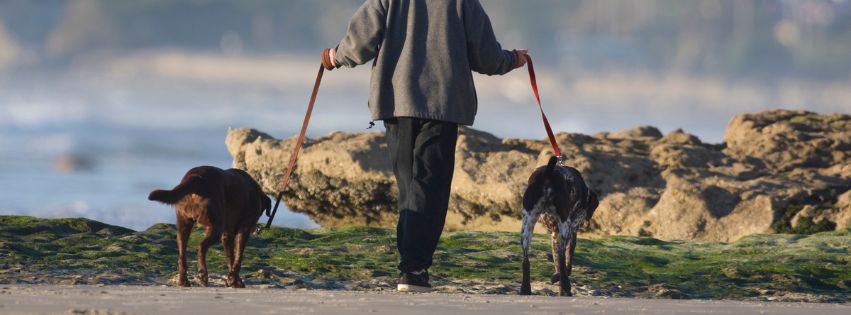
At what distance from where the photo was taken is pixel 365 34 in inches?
390

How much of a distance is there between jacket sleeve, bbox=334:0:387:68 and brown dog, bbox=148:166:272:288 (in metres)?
1.34

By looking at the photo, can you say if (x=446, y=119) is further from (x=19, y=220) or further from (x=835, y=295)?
(x=19, y=220)

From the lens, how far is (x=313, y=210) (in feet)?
75.1

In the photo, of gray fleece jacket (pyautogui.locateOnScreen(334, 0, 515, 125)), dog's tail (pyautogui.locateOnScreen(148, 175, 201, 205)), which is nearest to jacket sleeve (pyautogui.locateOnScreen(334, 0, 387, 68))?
gray fleece jacket (pyautogui.locateOnScreen(334, 0, 515, 125))

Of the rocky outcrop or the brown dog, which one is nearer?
the brown dog

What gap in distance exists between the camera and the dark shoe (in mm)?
9797

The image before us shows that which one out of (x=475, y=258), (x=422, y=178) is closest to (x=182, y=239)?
(x=422, y=178)

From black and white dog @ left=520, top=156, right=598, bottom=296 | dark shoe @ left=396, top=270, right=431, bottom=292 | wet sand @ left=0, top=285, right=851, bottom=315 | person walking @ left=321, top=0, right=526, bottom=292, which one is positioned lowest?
wet sand @ left=0, top=285, right=851, bottom=315

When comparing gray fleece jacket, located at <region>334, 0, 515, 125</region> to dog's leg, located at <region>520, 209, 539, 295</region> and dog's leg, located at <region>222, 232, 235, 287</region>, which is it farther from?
dog's leg, located at <region>222, 232, 235, 287</region>

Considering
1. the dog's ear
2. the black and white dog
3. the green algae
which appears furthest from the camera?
the green algae

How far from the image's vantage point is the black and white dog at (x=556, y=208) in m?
10.2

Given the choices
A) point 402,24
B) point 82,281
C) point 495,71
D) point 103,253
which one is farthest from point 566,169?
point 103,253

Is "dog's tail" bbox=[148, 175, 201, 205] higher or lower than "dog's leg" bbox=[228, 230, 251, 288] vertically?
higher

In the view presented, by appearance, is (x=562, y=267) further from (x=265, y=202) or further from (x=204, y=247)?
(x=204, y=247)
